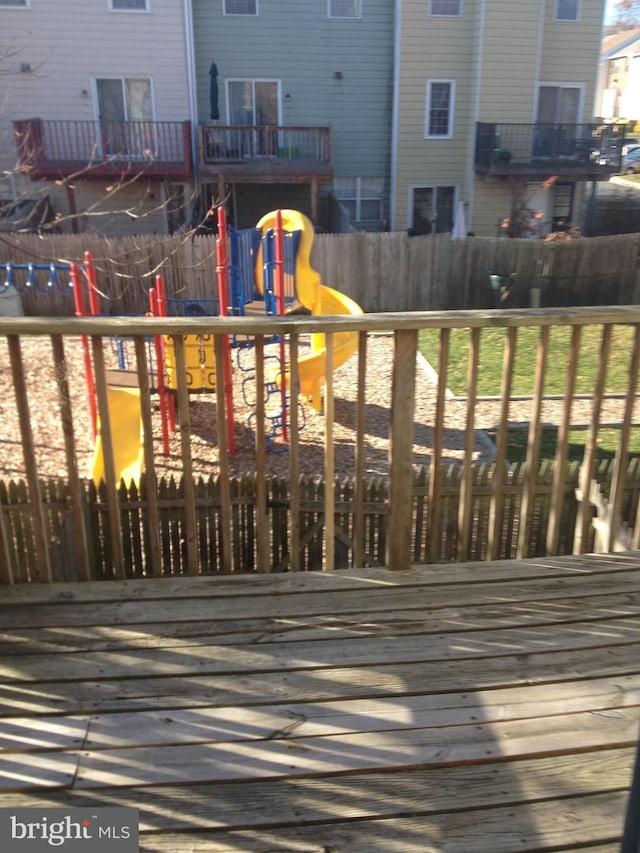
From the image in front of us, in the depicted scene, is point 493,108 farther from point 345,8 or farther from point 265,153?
point 265,153

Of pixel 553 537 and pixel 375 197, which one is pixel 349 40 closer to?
pixel 375 197

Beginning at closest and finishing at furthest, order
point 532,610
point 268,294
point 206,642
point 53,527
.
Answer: point 206,642 → point 532,610 → point 53,527 → point 268,294

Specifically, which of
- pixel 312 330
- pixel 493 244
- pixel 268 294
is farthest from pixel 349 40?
pixel 312 330

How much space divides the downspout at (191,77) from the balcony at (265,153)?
20.0 inches

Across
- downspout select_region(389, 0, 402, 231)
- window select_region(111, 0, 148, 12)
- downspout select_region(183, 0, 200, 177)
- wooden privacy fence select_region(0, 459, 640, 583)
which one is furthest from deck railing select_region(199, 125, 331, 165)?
wooden privacy fence select_region(0, 459, 640, 583)

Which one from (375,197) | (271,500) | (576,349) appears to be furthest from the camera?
(375,197)

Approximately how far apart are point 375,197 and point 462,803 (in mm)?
18496

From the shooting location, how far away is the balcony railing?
16688 mm

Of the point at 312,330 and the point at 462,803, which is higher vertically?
the point at 312,330

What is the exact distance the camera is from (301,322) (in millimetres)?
2736

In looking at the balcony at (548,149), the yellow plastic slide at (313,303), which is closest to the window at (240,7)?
the balcony at (548,149)

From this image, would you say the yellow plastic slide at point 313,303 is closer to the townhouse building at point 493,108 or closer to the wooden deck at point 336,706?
the wooden deck at point 336,706

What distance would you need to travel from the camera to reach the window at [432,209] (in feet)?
61.4

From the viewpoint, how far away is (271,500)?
15.7 ft
